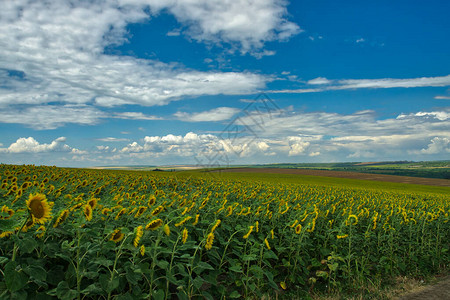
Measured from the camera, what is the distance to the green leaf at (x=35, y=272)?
2.86 m

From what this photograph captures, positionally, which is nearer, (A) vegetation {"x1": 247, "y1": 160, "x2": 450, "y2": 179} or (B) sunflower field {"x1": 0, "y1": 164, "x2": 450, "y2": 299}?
(B) sunflower field {"x1": 0, "y1": 164, "x2": 450, "y2": 299}

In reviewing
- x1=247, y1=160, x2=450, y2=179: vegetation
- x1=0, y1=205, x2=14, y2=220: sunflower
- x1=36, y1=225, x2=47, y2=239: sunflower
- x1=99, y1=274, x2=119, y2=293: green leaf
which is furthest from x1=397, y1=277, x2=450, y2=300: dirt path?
x1=247, y1=160, x2=450, y2=179: vegetation

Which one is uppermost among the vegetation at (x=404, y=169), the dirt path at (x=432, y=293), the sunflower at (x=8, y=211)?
the sunflower at (x=8, y=211)

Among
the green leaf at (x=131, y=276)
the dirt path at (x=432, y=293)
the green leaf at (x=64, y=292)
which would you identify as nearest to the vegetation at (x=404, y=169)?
the dirt path at (x=432, y=293)

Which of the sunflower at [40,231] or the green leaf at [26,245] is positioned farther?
the sunflower at [40,231]

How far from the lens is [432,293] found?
20.3 feet

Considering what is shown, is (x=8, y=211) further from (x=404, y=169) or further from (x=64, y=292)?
(x=404, y=169)

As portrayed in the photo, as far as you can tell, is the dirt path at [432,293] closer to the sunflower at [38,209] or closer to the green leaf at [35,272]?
the green leaf at [35,272]

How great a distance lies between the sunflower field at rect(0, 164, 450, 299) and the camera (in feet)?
10.7

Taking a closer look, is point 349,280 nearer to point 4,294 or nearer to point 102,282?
point 102,282

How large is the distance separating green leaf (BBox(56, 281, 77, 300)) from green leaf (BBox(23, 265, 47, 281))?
0.84 ft

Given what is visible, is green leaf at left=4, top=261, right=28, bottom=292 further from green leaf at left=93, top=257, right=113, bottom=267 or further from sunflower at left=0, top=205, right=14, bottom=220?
sunflower at left=0, top=205, right=14, bottom=220

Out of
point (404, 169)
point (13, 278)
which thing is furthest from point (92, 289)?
point (404, 169)

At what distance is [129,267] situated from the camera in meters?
A: 3.40
